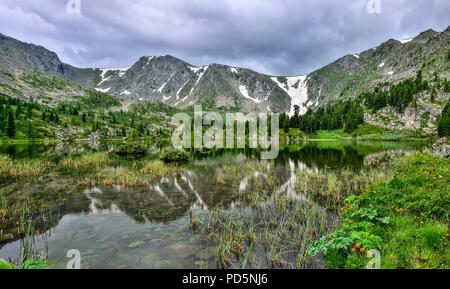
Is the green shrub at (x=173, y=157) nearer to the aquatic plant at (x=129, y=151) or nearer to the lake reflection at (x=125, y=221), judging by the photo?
the aquatic plant at (x=129, y=151)

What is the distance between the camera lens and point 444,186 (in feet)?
38.9

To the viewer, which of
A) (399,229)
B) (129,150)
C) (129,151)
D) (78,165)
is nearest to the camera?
(399,229)

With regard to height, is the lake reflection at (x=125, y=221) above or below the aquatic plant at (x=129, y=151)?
below

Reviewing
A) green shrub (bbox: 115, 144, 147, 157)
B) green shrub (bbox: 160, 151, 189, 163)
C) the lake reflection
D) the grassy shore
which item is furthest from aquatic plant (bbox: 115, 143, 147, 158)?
the grassy shore

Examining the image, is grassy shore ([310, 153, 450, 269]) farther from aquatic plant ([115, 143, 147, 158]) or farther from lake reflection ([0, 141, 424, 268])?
aquatic plant ([115, 143, 147, 158])

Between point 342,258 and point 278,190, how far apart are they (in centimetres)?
1383

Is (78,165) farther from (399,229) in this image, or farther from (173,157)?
(399,229)

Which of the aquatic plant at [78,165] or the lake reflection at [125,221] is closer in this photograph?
the lake reflection at [125,221]

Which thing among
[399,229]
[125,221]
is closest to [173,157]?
[125,221]

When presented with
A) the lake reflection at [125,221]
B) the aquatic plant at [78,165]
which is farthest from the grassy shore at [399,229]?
the aquatic plant at [78,165]
